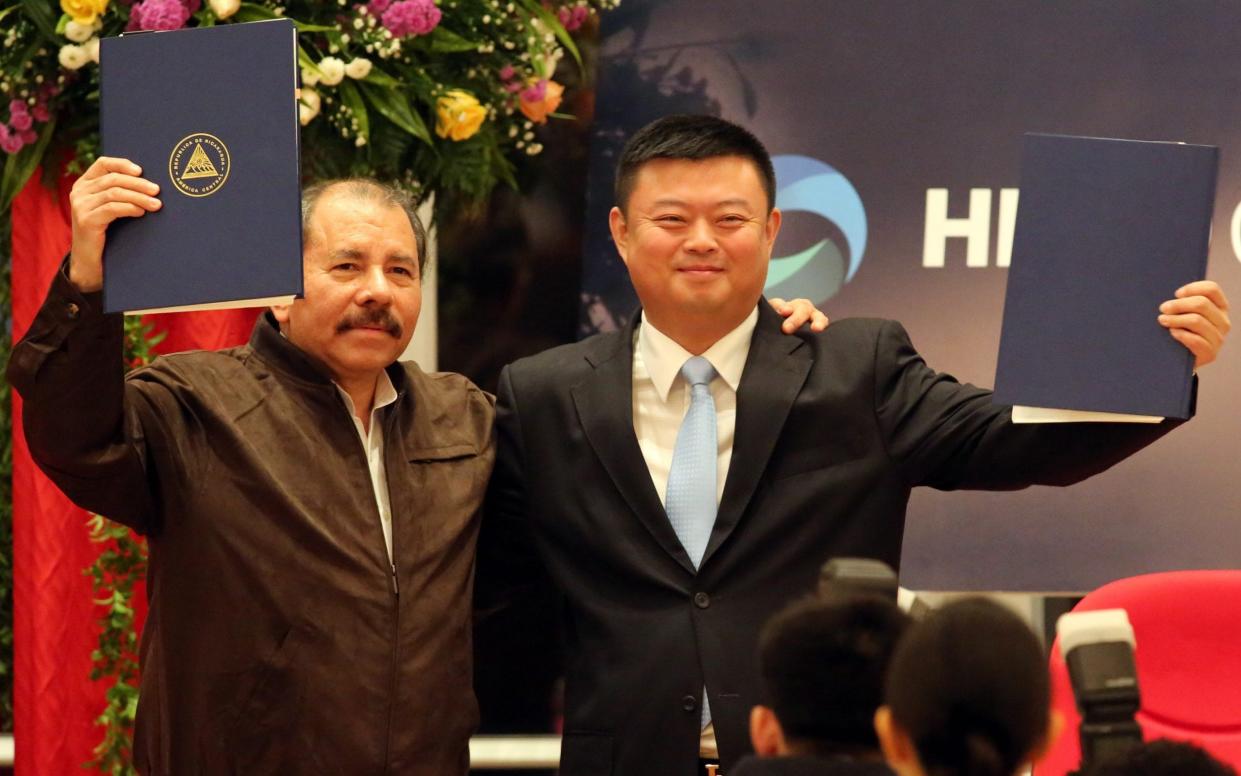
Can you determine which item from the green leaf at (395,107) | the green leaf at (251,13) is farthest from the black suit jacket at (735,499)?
the green leaf at (251,13)

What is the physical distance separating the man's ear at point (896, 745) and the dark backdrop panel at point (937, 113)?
2.58 meters

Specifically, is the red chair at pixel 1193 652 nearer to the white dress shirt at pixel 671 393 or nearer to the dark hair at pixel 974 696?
the white dress shirt at pixel 671 393

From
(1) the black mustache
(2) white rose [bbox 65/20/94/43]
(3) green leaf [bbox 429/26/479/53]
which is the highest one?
(3) green leaf [bbox 429/26/479/53]

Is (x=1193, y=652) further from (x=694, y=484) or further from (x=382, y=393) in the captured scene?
(x=382, y=393)

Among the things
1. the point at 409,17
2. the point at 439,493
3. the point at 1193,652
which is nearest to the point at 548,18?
the point at 409,17

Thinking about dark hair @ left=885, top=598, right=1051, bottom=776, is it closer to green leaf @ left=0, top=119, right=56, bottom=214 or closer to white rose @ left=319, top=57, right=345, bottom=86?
white rose @ left=319, top=57, right=345, bottom=86

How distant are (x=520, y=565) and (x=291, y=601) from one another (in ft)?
1.73

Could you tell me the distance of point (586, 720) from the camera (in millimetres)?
2904

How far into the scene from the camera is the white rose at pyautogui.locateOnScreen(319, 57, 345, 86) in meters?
3.36

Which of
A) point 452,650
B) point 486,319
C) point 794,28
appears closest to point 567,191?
point 486,319

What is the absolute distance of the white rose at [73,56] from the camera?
3234 millimetres

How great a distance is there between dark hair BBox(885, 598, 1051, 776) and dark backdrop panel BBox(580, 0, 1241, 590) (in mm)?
2611

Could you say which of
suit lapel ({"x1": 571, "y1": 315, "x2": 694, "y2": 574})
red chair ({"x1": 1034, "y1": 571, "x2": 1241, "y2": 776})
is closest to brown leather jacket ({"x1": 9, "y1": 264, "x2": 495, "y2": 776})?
suit lapel ({"x1": 571, "y1": 315, "x2": 694, "y2": 574})

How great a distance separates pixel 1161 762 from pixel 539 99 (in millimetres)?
2588
